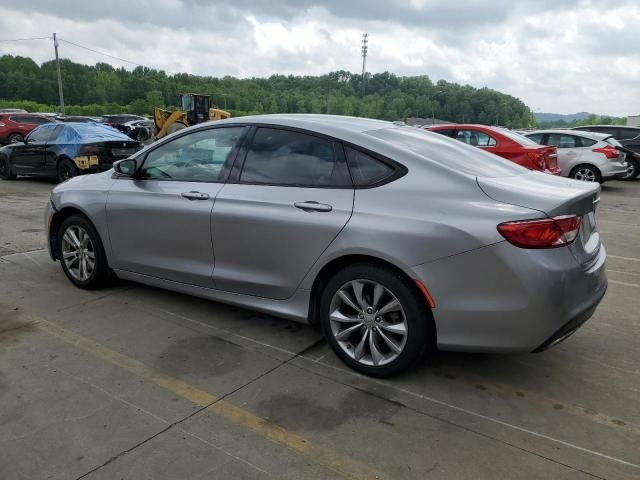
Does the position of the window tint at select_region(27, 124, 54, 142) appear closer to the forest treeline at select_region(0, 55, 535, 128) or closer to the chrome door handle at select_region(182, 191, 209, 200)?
the chrome door handle at select_region(182, 191, 209, 200)

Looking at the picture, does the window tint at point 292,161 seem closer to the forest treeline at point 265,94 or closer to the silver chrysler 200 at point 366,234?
the silver chrysler 200 at point 366,234

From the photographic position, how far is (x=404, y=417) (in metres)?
2.90

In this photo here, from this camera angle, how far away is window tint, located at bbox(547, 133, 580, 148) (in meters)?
13.3

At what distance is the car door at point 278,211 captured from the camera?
3.36 metres

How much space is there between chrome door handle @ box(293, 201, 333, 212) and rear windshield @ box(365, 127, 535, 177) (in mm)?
597

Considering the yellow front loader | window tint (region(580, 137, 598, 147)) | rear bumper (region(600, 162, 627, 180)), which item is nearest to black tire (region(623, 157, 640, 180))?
rear bumper (region(600, 162, 627, 180))

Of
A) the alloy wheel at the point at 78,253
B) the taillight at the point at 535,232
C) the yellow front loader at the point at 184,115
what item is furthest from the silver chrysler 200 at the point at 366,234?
the yellow front loader at the point at 184,115

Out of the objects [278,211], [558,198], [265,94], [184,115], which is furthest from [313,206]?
[265,94]

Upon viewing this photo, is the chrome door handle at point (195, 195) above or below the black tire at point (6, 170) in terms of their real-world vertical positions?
above

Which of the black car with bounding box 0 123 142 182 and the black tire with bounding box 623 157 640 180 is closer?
the black car with bounding box 0 123 142 182

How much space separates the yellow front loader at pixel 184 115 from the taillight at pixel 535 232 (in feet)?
78.4

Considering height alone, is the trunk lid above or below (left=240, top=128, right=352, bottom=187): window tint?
below

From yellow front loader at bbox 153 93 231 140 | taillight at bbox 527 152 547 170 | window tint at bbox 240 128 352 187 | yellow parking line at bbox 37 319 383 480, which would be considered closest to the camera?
yellow parking line at bbox 37 319 383 480

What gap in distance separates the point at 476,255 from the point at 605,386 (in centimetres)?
129
